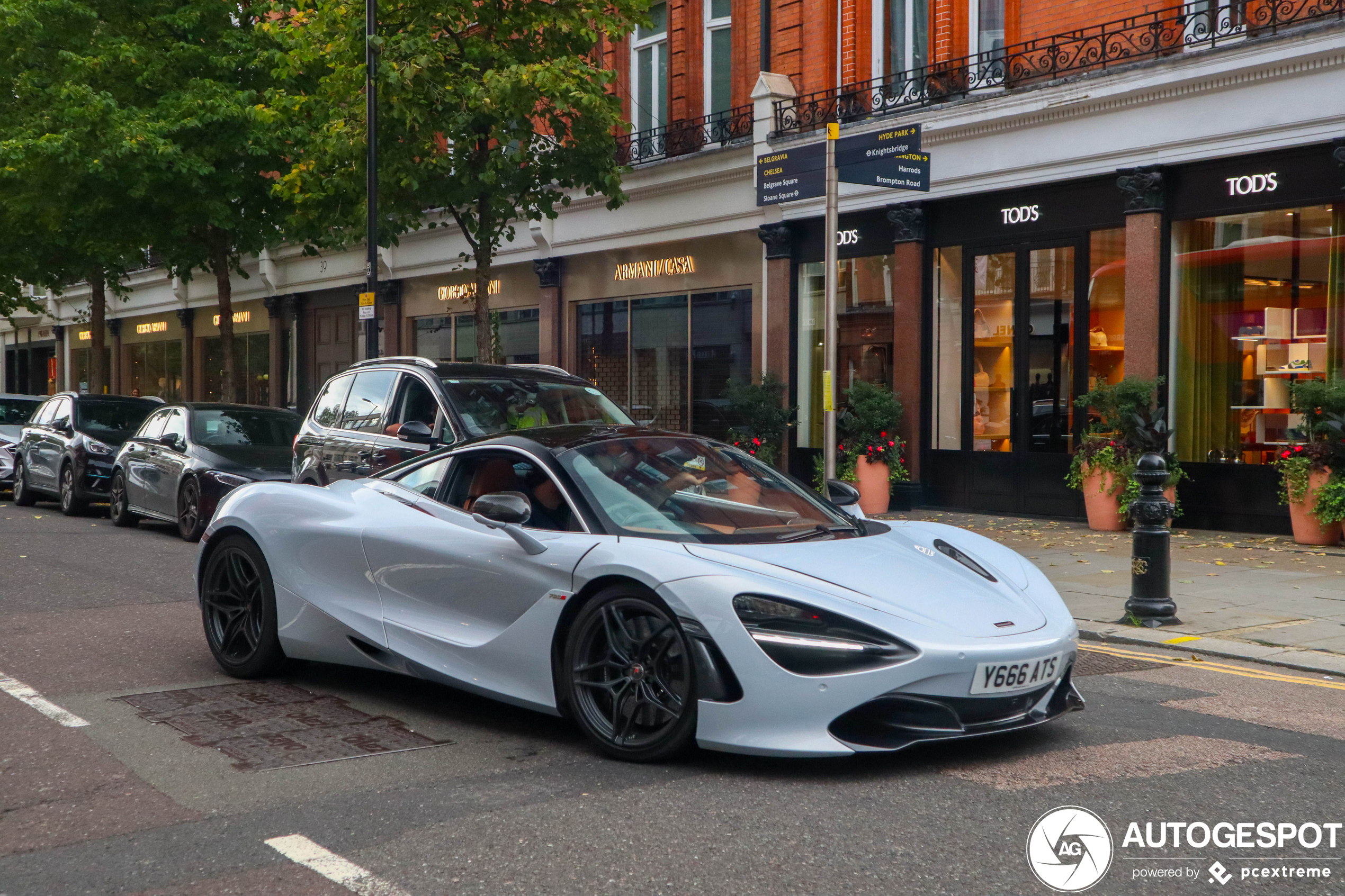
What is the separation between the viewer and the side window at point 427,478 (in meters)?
6.34

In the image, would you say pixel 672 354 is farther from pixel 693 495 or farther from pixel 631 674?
pixel 631 674

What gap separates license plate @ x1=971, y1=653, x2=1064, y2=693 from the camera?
4.91m

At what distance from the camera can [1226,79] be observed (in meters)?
14.3

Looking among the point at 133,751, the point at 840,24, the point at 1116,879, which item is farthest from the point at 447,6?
the point at 1116,879

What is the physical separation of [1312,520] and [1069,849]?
10.5 metres

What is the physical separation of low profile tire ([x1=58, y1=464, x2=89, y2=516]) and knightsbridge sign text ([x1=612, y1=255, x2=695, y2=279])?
9.57 meters

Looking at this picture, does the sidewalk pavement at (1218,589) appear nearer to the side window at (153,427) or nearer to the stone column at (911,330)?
the stone column at (911,330)

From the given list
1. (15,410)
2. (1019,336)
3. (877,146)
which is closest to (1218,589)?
A: (877,146)

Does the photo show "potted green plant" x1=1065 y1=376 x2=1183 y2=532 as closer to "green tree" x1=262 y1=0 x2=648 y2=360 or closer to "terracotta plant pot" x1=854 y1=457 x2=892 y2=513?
"terracotta plant pot" x1=854 y1=457 x2=892 y2=513

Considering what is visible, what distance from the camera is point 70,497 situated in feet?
56.9

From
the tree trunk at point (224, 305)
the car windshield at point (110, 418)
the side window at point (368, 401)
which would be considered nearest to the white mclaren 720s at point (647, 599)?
the side window at point (368, 401)

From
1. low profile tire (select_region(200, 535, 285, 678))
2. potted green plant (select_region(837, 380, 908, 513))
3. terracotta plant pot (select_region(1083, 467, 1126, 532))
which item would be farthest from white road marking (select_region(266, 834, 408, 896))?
potted green plant (select_region(837, 380, 908, 513))

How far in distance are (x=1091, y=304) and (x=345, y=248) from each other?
18.1m
